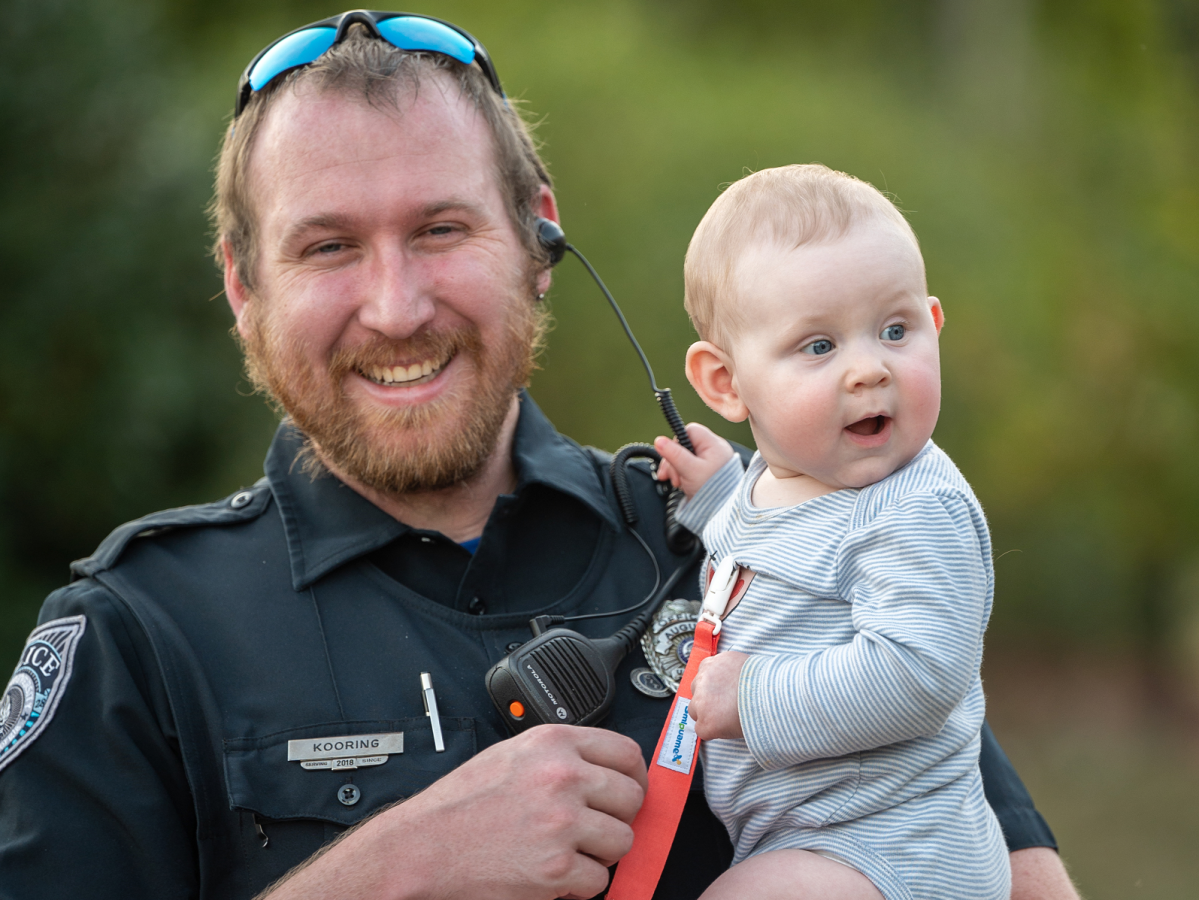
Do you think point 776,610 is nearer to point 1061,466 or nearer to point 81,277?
point 81,277

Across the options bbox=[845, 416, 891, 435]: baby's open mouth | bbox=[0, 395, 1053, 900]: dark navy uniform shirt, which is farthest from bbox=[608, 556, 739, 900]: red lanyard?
bbox=[845, 416, 891, 435]: baby's open mouth

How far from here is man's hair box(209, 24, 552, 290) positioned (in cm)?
268

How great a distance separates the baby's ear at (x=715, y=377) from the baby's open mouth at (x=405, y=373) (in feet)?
2.41

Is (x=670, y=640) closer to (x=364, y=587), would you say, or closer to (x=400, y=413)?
(x=364, y=587)

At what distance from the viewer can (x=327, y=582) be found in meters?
2.47

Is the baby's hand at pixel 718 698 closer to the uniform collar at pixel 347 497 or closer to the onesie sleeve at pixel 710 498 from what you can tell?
the onesie sleeve at pixel 710 498

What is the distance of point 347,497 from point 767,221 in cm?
117

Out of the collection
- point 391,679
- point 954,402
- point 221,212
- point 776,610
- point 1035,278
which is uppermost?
point 221,212

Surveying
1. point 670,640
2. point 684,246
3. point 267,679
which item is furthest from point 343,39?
point 684,246

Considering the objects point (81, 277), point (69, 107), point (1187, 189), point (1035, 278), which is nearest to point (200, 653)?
point (81, 277)

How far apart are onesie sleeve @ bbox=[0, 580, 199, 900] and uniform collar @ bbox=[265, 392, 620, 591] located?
1.29ft

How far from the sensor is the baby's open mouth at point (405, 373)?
265 centimetres

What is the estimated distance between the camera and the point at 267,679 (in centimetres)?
231

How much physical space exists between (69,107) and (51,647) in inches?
136
